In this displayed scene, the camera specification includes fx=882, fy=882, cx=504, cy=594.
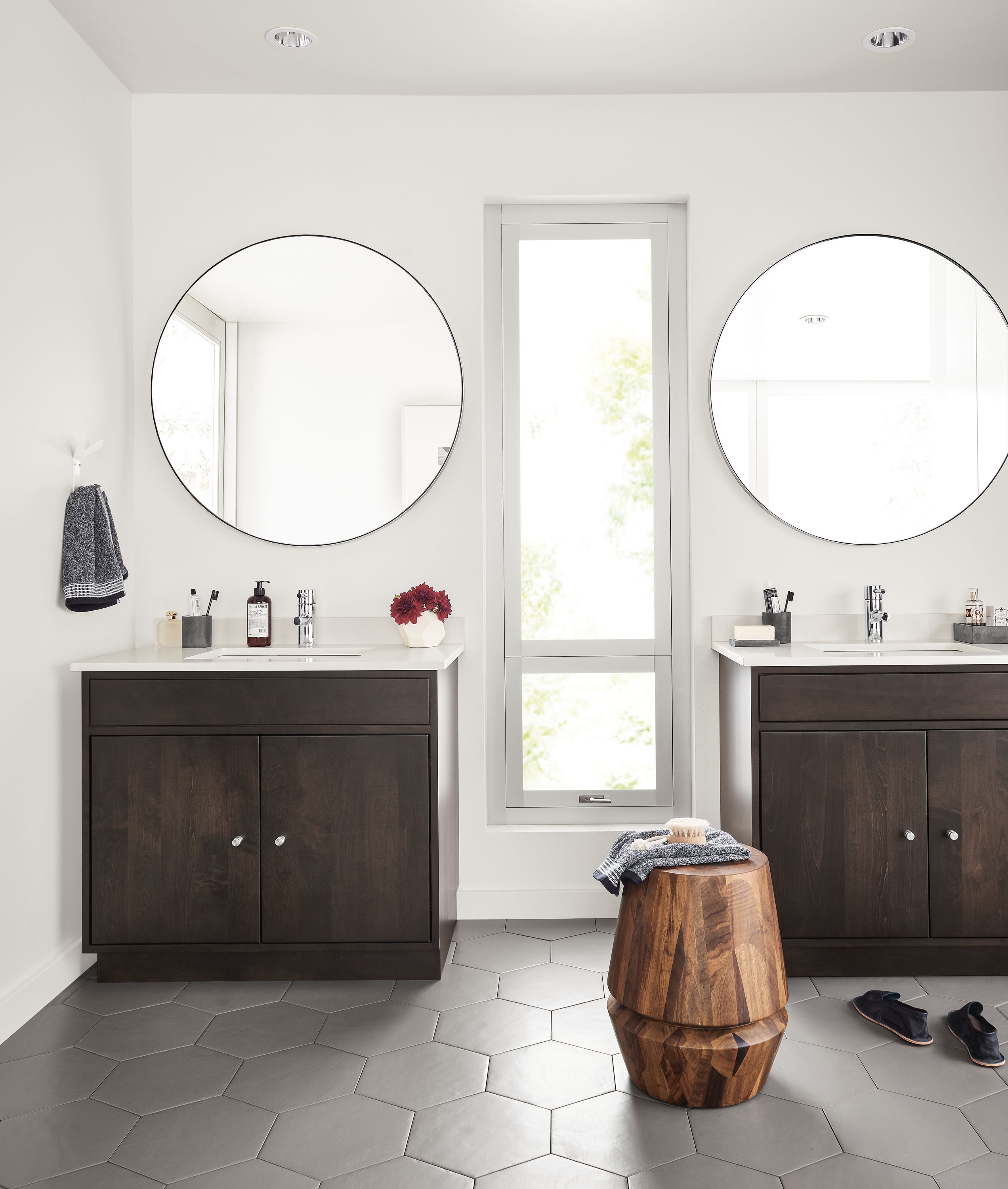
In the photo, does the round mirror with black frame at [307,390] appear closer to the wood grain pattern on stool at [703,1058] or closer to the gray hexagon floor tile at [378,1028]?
the gray hexagon floor tile at [378,1028]

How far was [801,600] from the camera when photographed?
2717 millimetres

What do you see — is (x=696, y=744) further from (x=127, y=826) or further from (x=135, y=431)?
(x=135, y=431)

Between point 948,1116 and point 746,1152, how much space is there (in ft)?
1.36

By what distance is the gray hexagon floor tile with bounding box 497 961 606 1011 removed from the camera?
7.02ft

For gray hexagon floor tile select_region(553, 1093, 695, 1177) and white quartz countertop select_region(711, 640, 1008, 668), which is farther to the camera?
white quartz countertop select_region(711, 640, 1008, 668)

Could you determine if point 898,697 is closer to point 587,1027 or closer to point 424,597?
point 587,1027

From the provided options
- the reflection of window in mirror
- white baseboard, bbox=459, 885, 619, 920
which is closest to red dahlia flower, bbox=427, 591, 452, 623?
the reflection of window in mirror

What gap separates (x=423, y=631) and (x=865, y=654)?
51.6 inches

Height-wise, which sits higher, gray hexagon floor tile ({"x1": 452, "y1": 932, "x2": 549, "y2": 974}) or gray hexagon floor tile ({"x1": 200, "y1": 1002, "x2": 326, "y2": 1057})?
gray hexagon floor tile ({"x1": 452, "y1": 932, "x2": 549, "y2": 974})

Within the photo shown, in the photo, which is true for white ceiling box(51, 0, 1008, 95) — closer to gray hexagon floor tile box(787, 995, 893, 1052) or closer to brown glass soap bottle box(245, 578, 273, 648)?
brown glass soap bottle box(245, 578, 273, 648)

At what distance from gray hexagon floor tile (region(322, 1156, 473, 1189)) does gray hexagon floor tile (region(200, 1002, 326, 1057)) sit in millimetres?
470

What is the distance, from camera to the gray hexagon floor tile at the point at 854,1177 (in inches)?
57.9

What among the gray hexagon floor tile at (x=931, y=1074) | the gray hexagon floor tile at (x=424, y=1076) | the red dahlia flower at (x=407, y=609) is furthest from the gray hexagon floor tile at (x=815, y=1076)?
the red dahlia flower at (x=407, y=609)

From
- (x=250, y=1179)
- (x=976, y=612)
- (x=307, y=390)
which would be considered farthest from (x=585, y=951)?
(x=307, y=390)
